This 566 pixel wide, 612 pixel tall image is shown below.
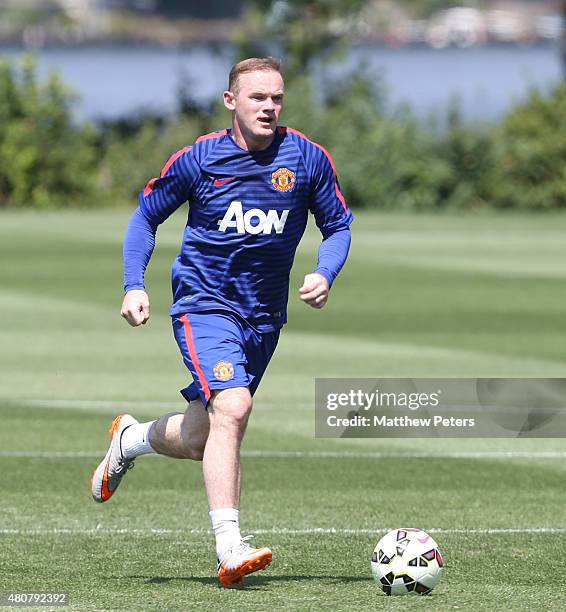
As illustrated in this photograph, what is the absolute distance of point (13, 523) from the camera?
826cm

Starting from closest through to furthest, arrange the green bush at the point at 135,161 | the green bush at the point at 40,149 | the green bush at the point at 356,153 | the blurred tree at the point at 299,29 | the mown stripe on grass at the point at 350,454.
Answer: the mown stripe on grass at the point at 350,454 → the green bush at the point at 356,153 → the green bush at the point at 40,149 → the green bush at the point at 135,161 → the blurred tree at the point at 299,29

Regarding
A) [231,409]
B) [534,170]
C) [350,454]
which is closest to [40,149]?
[534,170]

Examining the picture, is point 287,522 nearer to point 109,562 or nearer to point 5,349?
point 109,562

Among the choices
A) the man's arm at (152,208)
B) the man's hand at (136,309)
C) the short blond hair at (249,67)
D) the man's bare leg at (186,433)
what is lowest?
the man's bare leg at (186,433)

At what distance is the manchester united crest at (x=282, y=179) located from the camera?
7203 millimetres

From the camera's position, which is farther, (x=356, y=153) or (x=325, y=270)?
(x=356, y=153)

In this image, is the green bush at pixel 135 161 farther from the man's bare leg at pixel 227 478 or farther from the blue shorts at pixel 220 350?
the man's bare leg at pixel 227 478

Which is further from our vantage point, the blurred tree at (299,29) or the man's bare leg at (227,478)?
the blurred tree at (299,29)

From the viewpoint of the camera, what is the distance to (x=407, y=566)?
6.52 m

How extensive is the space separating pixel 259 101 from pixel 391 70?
54.7 metres

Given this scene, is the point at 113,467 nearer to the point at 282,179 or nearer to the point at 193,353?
the point at 193,353

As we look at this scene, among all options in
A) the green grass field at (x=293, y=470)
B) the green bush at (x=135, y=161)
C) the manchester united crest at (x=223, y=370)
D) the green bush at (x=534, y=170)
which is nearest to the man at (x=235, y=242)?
the manchester united crest at (x=223, y=370)

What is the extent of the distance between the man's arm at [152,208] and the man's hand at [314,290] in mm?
Answer: 718

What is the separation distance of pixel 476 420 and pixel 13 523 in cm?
469
